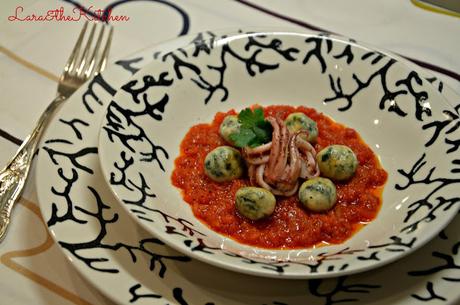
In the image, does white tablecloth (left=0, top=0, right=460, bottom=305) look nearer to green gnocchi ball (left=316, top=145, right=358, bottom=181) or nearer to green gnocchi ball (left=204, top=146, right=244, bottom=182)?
green gnocchi ball (left=204, top=146, right=244, bottom=182)

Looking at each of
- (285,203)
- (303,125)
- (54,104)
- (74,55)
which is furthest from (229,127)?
(74,55)

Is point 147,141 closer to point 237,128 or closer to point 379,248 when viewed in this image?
point 237,128

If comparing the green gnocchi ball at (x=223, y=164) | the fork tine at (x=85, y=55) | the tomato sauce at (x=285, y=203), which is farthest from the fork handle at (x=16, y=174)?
the green gnocchi ball at (x=223, y=164)

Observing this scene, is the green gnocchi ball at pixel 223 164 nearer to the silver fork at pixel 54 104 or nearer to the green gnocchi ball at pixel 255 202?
the green gnocchi ball at pixel 255 202

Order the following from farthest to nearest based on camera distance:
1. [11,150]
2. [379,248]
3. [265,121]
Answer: [11,150] → [265,121] → [379,248]


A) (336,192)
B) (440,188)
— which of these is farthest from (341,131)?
(440,188)

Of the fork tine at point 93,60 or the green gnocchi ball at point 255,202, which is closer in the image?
the green gnocchi ball at point 255,202

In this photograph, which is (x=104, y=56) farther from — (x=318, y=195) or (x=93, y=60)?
(x=318, y=195)
